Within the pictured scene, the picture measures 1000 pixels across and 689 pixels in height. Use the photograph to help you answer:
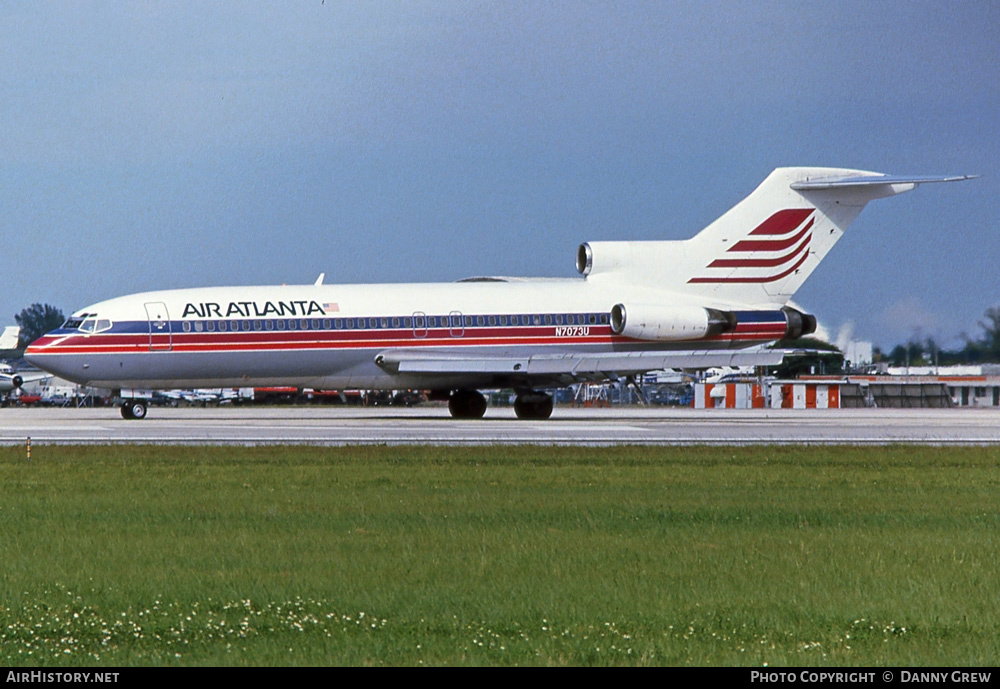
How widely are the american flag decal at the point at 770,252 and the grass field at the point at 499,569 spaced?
2301 centimetres

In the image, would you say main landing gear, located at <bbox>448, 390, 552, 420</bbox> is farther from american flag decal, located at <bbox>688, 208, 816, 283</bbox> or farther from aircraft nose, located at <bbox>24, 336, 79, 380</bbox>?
aircraft nose, located at <bbox>24, 336, 79, 380</bbox>

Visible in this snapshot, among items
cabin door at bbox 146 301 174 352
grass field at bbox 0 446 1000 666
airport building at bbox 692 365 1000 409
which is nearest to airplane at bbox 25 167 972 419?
cabin door at bbox 146 301 174 352

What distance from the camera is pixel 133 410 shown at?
1582 inches

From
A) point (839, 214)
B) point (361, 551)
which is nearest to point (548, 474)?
point (361, 551)

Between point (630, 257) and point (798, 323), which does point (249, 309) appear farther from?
point (798, 323)

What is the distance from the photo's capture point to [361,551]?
1104cm

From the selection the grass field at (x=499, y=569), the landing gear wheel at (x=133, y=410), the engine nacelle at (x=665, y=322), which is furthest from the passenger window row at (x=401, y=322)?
the grass field at (x=499, y=569)

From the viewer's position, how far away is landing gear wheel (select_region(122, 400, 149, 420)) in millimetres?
40000

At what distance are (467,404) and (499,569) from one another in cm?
3113

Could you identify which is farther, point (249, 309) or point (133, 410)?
point (133, 410)

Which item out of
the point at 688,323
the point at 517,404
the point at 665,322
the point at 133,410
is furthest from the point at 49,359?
the point at 688,323

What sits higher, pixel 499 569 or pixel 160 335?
pixel 160 335

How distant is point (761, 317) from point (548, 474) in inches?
933
